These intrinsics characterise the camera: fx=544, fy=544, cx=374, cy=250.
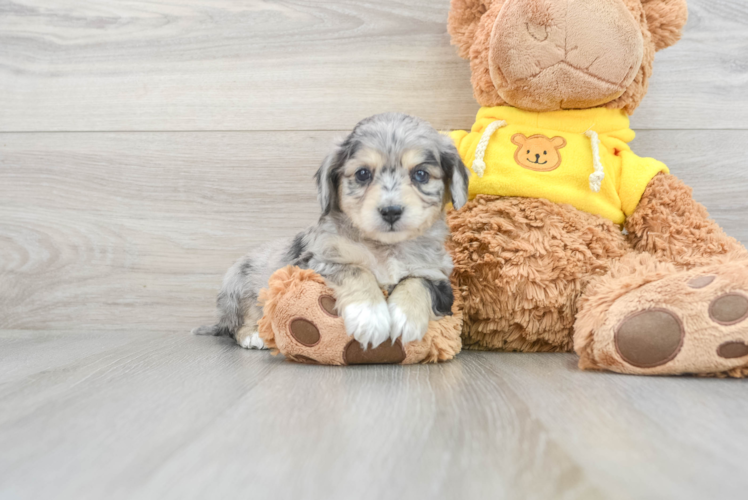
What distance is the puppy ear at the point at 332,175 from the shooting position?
1.73 m

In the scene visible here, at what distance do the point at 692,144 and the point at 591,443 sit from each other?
1.77m

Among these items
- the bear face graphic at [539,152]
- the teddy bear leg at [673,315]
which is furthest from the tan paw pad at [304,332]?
the bear face graphic at [539,152]

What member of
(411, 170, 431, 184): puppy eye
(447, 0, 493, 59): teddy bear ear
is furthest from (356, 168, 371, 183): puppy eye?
(447, 0, 493, 59): teddy bear ear

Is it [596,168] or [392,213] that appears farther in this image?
[596,168]

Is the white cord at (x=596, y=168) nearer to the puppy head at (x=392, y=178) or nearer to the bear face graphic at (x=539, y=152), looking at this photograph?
the bear face graphic at (x=539, y=152)

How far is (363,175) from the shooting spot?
5.42ft

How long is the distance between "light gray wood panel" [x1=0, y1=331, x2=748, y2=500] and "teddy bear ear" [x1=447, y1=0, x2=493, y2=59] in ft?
3.73

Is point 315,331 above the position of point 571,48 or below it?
below

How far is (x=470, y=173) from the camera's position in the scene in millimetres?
1810

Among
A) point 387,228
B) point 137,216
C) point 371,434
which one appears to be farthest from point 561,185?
point 137,216

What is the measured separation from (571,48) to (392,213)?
0.77 meters

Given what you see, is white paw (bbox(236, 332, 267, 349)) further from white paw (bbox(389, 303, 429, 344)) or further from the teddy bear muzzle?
the teddy bear muzzle

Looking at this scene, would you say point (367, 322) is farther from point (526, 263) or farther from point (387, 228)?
point (526, 263)

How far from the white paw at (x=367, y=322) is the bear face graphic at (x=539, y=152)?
0.72m
